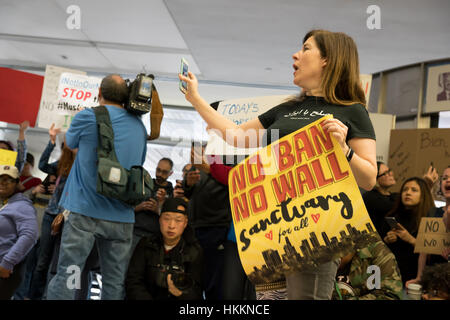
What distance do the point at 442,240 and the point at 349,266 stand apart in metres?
Answer: 0.59

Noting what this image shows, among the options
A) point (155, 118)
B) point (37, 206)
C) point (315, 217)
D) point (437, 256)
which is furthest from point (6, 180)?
point (437, 256)

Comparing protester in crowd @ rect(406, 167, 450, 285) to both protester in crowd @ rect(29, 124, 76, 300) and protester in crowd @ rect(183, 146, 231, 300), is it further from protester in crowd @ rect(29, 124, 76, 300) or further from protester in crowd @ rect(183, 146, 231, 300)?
protester in crowd @ rect(29, 124, 76, 300)

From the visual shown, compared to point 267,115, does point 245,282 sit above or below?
below

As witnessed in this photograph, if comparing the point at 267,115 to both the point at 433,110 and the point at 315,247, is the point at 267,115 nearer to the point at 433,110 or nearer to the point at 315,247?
the point at 315,247

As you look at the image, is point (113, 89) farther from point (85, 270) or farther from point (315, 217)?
point (315, 217)

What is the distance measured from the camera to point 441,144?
146 inches

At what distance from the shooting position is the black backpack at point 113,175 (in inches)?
95.2

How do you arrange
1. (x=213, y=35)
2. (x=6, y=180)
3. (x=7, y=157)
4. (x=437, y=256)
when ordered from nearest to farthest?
(x=437, y=256), (x=6, y=180), (x=7, y=157), (x=213, y=35)

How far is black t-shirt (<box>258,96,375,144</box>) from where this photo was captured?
1.32 metres

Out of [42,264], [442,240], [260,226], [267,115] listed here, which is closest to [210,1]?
[42,264]

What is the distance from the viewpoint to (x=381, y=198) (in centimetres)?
368

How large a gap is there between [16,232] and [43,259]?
0.60 meters

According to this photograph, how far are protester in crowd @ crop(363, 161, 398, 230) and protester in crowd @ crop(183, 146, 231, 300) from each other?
3.78 feet

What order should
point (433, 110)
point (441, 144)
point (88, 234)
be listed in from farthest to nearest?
point (433, 110) → point (441, 144) → point (88, 234)
